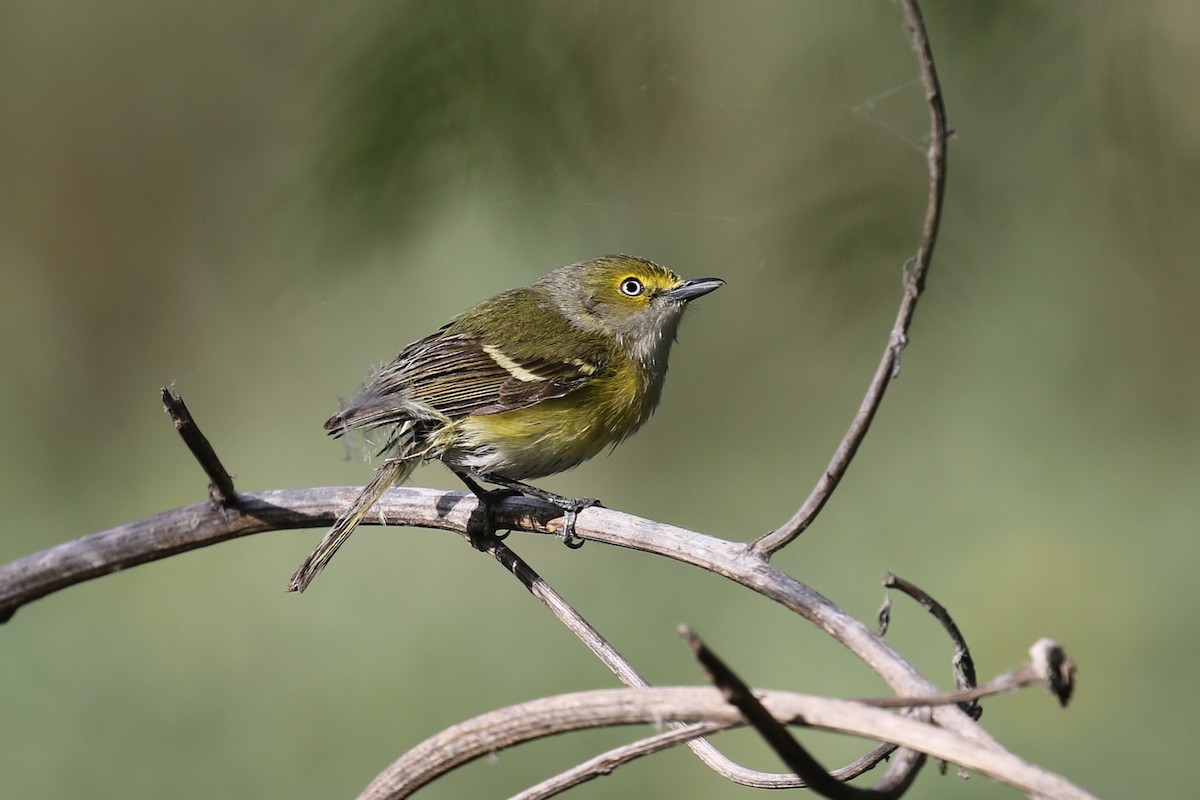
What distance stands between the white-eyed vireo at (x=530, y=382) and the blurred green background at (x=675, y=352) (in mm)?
230

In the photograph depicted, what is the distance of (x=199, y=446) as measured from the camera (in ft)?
4.69

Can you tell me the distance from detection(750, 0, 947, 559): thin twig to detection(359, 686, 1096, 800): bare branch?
35cm

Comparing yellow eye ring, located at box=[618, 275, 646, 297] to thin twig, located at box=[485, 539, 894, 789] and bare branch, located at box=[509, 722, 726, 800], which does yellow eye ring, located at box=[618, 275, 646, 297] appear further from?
bare branch, located at box=[509, 722, 726, 800]

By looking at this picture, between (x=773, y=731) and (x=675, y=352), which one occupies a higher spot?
A: (x=675, y=352)

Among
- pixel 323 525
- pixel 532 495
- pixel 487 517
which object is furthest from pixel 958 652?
pixel 532 495

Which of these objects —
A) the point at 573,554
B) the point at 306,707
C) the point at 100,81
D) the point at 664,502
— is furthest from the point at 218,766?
the point at 100,81

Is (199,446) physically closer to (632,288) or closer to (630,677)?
(630,677)

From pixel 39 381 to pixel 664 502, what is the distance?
2890 mm

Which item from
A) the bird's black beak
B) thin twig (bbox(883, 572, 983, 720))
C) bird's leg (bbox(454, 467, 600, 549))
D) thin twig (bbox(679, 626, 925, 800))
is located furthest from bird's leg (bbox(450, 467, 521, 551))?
thin twig (bbox(679, 626, 925, 800))

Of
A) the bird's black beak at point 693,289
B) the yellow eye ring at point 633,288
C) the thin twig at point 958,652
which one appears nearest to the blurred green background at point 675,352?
the bird's black beak at point 693,289

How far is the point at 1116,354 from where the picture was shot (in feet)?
13.1

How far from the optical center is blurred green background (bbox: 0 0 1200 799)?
1820mm

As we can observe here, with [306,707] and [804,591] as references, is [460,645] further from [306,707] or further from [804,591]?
[804,591]

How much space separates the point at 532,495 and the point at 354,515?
773 millimetres
